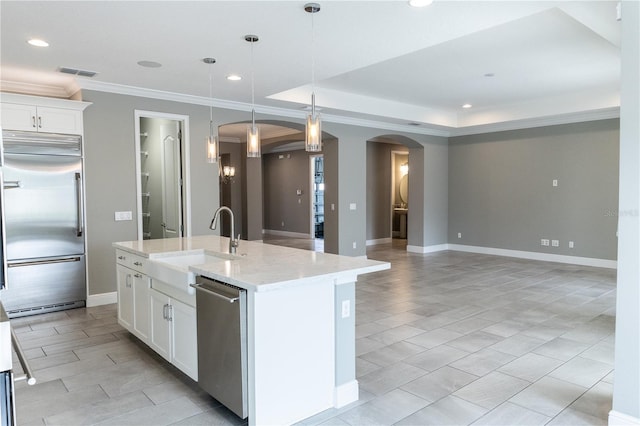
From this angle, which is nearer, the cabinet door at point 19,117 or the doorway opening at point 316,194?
the cabinet door at point 19,117

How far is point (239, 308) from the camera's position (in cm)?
236

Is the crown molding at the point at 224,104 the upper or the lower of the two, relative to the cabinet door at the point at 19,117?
upper

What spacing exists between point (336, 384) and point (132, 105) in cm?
447

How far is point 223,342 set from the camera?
2.50 m

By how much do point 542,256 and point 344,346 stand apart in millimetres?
6943

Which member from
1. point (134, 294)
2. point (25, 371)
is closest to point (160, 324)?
point (134, 294)

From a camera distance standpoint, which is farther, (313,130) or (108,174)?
(108,174)

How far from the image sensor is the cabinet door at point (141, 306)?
349 centimetres

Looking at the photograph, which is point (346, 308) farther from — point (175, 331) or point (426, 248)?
point (426, 248)

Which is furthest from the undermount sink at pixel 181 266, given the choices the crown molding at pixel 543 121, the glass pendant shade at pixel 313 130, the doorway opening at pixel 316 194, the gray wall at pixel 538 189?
the doorway opening at pixel 316 194

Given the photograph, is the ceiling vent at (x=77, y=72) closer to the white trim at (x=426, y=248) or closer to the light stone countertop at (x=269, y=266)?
the light stone countertop at (x=269, y=266)

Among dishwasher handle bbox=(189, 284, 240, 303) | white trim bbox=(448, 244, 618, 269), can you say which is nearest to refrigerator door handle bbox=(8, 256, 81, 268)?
dishwasher handle bbox=(189, 284, 240, 303)

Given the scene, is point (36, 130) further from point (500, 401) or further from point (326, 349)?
point (500, 401)

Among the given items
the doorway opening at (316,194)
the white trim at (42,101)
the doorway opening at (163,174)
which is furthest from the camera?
the doorway opening at (316,194)
